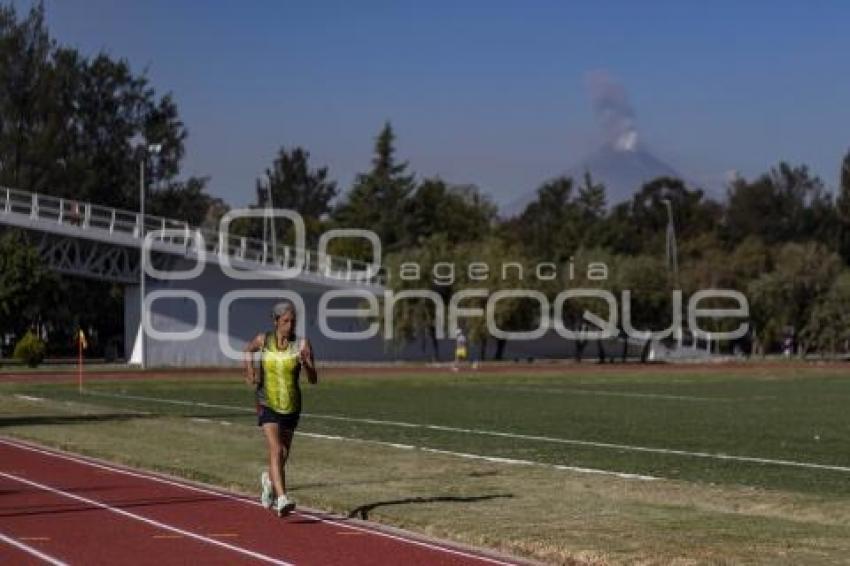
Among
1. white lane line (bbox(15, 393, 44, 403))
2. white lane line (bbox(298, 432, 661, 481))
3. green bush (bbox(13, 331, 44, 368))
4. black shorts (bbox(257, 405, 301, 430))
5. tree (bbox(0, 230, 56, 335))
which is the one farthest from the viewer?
green bush (bbox(13, 331, 44, 368))

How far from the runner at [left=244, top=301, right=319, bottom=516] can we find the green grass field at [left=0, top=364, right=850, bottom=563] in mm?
906

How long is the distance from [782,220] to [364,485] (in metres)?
142

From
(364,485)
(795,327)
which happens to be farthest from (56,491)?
(795,327)

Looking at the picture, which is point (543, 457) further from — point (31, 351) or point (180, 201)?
point (180, 201)

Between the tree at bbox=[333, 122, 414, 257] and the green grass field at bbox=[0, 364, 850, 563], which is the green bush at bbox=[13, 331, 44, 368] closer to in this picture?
the green grass field at bbox=[0, 364, 850, 563]

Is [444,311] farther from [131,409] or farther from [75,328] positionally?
[131,409]

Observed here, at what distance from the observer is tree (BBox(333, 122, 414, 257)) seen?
12156 centimetres

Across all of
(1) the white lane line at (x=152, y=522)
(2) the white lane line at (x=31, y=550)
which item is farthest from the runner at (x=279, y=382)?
(2) the white lane line at (x=31, y=550)

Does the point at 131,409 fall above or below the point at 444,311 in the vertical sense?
below

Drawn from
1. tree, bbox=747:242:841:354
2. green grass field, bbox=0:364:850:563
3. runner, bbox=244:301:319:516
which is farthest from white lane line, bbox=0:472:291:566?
tree, bbox=747:242:841:354

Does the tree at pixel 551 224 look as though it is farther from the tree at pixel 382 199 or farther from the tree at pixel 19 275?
the tree at pixel 19 275

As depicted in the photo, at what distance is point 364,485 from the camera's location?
16.5 metres

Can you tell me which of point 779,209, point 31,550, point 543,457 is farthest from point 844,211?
point 31,550

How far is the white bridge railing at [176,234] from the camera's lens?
6669 centimetres
